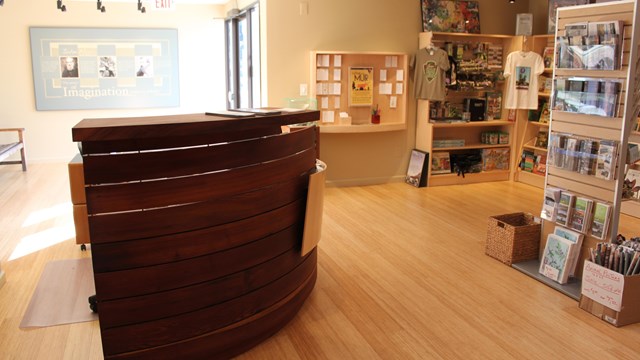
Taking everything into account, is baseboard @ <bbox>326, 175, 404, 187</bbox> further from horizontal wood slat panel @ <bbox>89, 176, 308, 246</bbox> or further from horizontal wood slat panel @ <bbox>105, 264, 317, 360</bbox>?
horizontal wood slat panel @ <bbox>89, 176, 308, 246</bbox>

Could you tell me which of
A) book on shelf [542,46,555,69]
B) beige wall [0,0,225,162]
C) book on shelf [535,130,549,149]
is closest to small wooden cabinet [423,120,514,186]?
book on shelf [535,130,549,149]

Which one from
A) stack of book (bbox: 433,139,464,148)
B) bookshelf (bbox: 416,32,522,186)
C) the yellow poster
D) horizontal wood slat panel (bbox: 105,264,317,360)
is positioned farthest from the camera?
stack of book (bbox: 433,139,464,148)

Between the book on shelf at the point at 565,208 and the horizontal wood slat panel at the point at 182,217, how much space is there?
229 centimetres

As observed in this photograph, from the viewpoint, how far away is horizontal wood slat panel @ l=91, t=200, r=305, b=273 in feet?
8.45

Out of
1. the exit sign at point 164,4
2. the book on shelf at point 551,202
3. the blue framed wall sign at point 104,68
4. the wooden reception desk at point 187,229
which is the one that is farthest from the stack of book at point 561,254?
the blue framed wall sign at point 104,68

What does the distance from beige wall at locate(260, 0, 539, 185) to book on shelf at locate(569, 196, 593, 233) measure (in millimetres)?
3646

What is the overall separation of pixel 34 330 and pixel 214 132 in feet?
5.88

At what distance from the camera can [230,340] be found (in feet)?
9.75

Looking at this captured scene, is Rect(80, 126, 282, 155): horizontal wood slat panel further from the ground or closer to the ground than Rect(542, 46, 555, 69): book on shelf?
closer to the ground

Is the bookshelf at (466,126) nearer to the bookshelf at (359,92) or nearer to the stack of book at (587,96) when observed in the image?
the bookshelf at (359,92)

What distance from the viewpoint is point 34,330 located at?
3291mm

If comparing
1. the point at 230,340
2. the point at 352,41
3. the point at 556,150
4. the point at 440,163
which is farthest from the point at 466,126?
the point at 230,340

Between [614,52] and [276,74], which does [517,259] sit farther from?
[276,74]

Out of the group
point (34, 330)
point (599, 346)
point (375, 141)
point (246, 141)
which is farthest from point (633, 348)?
point (375, 141)
